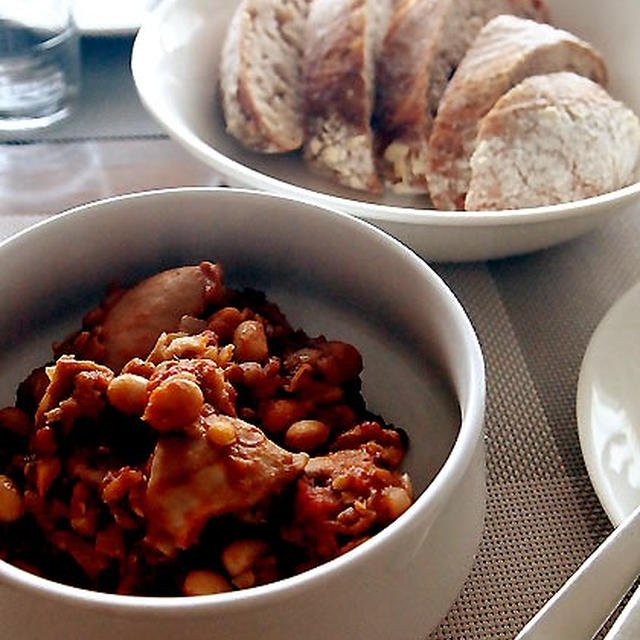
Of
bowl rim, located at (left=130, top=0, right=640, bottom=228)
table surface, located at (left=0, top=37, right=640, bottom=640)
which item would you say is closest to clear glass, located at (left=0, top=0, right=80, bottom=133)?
table surface, located at (left=0, top=37, right=640, bottom=640)

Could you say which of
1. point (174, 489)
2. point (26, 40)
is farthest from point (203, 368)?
point (26, 40)

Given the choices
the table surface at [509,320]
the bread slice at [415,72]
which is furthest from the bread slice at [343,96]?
the table surface at [509,320]

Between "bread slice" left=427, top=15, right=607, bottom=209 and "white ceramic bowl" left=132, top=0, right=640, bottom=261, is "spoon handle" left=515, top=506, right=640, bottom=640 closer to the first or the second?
"white ceramic bowl" left=132, top=0, right=640, bottom=261

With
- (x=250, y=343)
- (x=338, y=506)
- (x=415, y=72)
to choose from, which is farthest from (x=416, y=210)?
(x=338, y=506)

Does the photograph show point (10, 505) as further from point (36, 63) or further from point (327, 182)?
point (36, 63)

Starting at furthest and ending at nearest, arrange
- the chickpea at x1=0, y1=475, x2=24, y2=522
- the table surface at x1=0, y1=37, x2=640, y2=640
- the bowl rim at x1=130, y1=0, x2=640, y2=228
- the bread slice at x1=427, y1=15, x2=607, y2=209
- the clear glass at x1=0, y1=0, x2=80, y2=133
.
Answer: the clear glass at x1=0, y1=0, x2=80, y2=133 < the bread slice at x1=427, y1=15, x2=607, y2=209 < the bowl rim at x1=130, y1=0, x2=640, y2=228 < the table surface at x1=0, y1=37, x2=640, y2=640 < the chickpea at x1=0, y1=475, x2=24, y2=522

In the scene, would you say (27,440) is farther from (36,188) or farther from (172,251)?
(36,188)
